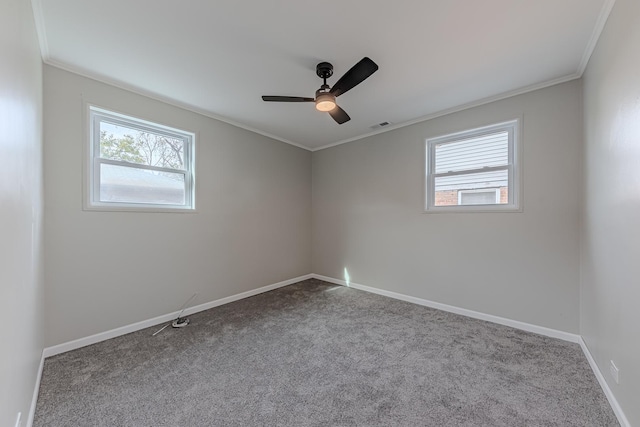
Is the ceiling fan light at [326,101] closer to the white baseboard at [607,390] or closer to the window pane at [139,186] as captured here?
the window pane at [139,186]

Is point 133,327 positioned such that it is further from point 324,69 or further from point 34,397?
point 324,69

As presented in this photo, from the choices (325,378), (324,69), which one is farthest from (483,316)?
(324,69)

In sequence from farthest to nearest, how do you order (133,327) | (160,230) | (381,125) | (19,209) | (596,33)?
(381,125) < (160,230) < (133,327) < (596,33) < (19,209)

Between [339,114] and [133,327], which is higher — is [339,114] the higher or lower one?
the higher one

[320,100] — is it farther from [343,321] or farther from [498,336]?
[498,336]

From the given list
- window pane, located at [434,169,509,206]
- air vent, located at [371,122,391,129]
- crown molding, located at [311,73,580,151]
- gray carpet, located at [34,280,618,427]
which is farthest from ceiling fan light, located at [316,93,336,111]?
gray carpet, located at [34,280,618,427]

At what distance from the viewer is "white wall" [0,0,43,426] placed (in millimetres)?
1026

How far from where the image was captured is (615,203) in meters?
1.59

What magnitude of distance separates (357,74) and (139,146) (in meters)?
2.51

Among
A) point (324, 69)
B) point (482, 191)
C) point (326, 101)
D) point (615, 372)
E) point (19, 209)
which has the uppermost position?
point (324, 69)

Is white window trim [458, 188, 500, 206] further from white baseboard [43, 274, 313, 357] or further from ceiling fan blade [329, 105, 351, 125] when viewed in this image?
white baseboard [43, 274, 313, 357]

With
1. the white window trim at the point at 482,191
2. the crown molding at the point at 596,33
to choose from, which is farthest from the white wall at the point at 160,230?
the crown molding at the point at 596,33

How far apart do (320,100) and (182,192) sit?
2135mm

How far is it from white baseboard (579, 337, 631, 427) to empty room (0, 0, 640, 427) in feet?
0.07
